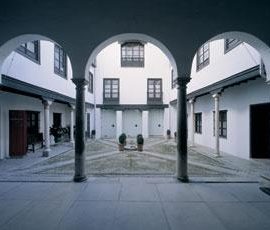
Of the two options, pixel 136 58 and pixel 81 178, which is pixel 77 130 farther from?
pixel 136 58

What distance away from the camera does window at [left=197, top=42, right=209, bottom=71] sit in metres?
13.5

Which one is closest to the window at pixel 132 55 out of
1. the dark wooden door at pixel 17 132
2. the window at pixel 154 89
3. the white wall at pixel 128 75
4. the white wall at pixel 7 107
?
the white wall at pixel 128 75

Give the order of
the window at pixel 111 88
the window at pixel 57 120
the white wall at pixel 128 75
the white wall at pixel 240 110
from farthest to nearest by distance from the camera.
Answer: the window at pixel 111 88 < the white wall at pixel 128 75 < the window at pixel 57 120 < the white wall at pixel 240 110

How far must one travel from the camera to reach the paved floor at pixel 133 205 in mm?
3881

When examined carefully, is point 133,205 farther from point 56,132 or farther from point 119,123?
point 119,123

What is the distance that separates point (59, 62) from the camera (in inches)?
559

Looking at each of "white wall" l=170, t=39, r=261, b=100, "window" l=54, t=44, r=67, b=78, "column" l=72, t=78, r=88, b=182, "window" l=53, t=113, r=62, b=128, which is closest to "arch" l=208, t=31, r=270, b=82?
"white wall" l=170, t=39, r=261, b=100

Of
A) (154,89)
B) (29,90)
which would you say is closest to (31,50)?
(29,90)

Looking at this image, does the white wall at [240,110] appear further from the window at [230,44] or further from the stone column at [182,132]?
the stone column at [182,132]

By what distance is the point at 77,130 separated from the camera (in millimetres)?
6270

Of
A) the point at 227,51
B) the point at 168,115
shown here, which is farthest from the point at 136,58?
the point at 227,51

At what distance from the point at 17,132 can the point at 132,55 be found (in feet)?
50.1

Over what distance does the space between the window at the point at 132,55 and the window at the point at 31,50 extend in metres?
12.7

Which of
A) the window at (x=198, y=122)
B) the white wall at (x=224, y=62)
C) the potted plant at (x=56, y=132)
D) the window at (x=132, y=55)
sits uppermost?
the window at (x=132, y=55)
